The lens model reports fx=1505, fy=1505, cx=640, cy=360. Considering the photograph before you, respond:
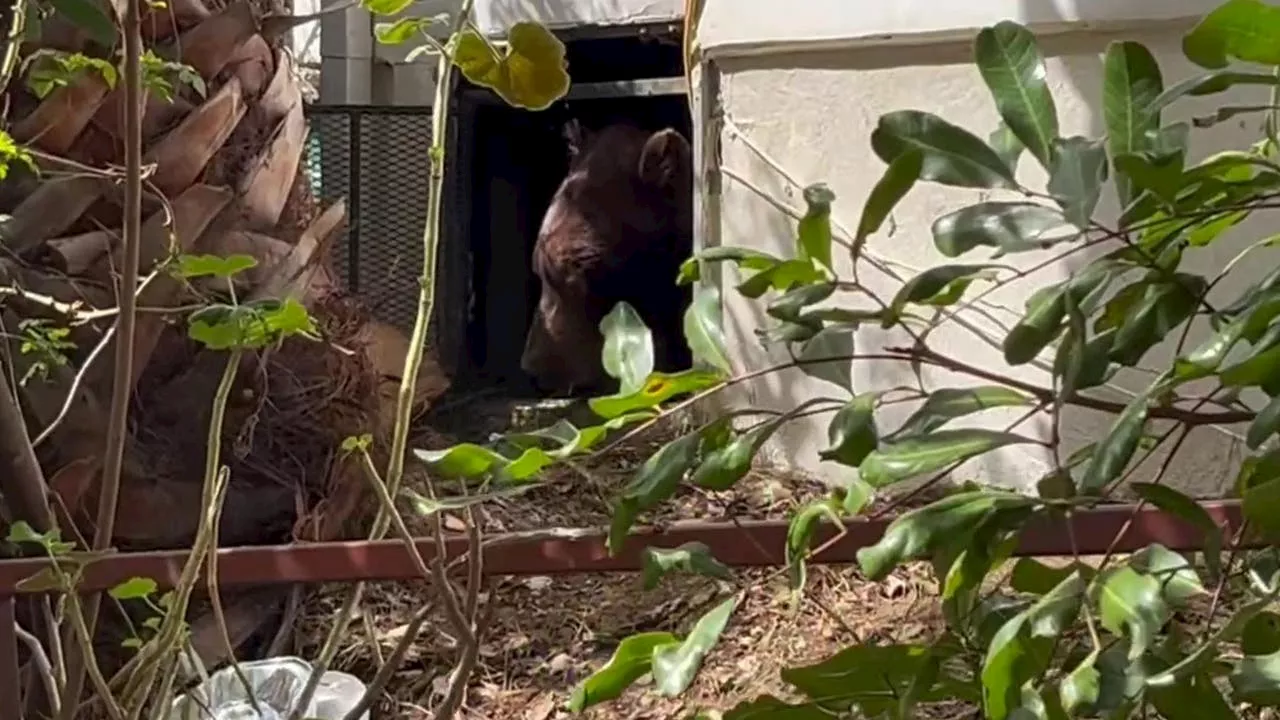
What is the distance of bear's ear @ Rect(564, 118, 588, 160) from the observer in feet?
7.07

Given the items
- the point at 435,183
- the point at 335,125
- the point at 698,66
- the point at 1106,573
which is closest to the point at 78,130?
the point at 435,183

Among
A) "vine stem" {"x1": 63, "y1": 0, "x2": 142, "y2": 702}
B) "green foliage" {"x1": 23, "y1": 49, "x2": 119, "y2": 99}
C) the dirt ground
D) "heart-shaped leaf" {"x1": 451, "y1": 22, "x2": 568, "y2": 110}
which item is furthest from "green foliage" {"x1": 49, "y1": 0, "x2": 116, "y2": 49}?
the dirt ground

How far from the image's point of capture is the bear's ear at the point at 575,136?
7.07ft

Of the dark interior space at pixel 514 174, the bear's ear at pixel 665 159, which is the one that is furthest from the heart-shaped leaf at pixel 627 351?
the dark interior space at pixel 514 174

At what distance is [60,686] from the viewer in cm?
88

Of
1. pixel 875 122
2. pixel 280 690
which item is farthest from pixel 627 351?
pixel 875 122

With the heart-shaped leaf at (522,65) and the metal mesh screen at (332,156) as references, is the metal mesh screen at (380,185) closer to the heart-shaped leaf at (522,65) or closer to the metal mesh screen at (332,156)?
the metal mesh screen at (332,156)

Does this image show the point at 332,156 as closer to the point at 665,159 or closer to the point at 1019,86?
the point at 665,159

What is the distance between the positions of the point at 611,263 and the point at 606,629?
67 centimetres

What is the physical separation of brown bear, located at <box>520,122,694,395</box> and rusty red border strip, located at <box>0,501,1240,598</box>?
119 cm

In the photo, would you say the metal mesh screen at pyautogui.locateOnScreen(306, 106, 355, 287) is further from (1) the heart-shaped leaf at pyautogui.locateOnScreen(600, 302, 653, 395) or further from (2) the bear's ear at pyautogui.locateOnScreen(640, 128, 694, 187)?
(1) the heart-shaped leaf at pyautogui.locateOnScreen(600, 302, 653, 395)

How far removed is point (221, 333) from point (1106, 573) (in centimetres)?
49

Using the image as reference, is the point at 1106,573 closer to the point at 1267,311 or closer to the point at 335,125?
the point at 1267,311

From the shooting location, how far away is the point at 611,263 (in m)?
2.02
